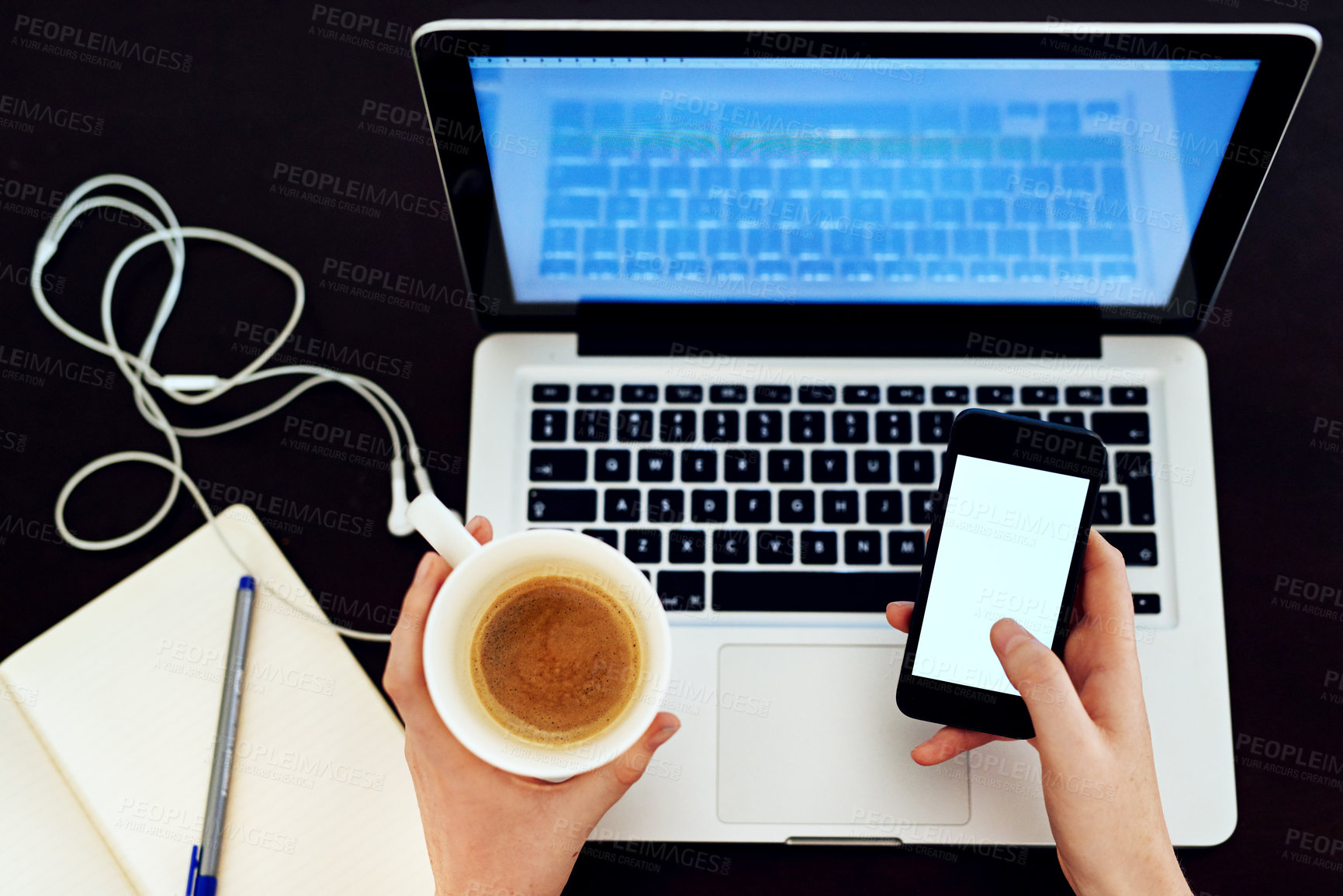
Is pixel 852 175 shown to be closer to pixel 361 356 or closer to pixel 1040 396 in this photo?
pixel 1040 396

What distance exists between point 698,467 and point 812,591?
14 centimetres

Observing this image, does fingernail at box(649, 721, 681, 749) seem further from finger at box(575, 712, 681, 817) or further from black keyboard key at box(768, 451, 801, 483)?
black keyboard key at box(768, 451, 801, 483)

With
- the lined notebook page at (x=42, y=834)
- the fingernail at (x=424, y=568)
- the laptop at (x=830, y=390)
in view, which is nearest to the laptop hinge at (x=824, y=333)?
the laptop at (x=830, y=390)

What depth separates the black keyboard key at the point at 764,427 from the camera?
2.58 ft

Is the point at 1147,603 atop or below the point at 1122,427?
below

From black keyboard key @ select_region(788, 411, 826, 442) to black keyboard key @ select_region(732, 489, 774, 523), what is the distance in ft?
0.19

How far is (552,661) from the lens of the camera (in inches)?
26.8

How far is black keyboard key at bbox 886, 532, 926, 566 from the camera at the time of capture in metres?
0.76

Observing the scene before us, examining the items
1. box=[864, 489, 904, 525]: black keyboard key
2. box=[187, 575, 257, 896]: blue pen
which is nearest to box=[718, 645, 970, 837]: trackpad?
box=[864, 489, 904, 525]: black keyboard key

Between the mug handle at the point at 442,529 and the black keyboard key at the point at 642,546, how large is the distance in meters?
0.18

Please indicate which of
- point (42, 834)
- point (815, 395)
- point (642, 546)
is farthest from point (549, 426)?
point (42, 834)

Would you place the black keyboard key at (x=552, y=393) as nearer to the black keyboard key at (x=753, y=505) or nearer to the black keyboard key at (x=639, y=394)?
the black keyboard key at (x=639, y=394)

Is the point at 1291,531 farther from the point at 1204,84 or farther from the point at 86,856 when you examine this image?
the point at 86,856

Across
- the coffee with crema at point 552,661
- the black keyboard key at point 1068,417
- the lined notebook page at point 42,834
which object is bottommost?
the lined notebook page at point 42,834
